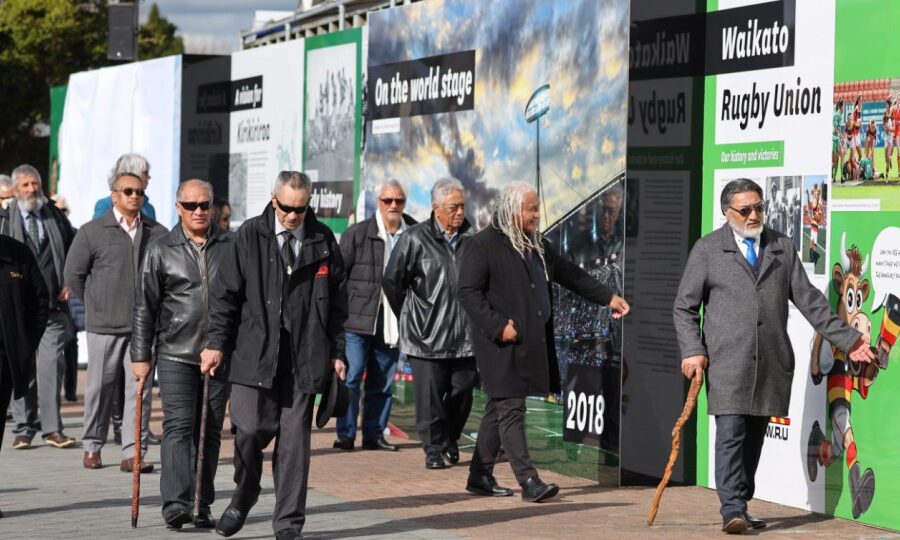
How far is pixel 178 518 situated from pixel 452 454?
338 centimetres

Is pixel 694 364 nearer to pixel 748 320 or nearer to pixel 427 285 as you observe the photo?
pixel 748 320

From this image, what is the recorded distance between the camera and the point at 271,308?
328 inches

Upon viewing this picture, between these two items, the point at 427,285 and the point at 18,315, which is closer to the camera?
the point at 18,315

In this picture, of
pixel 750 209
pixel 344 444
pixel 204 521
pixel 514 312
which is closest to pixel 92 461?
pixel 344 444

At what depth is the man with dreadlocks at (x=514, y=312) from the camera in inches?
387

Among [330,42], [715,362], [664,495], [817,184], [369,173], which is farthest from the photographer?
[330,42]

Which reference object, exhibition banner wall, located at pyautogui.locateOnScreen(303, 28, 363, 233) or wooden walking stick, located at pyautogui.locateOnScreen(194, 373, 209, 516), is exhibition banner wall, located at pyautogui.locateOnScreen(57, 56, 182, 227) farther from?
wooden walking stick, located at pyautogui.locateOnScreen(194, 373, 209, 516)

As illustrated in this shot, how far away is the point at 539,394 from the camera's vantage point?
987 cm

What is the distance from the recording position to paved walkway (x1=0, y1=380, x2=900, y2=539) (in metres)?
8.95

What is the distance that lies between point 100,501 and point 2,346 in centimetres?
125

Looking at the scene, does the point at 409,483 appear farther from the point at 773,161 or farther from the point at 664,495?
the point at 773,161

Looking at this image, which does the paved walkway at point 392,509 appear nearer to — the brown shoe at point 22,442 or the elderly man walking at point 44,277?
the brown shoe at point 22,442

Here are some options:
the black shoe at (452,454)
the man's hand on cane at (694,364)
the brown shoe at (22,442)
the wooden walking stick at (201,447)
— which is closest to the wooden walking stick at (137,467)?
the wooden walking stick at (201,447)

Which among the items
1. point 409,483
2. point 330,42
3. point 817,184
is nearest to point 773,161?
point 817,184
